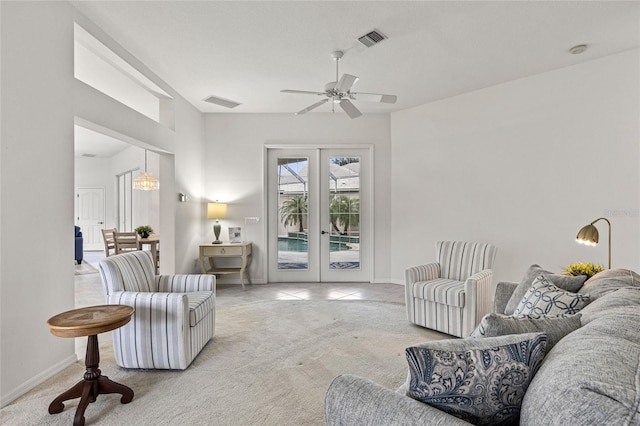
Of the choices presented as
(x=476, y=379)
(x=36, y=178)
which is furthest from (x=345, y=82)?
(x=476, y=379)

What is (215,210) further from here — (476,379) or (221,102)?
(476,379)

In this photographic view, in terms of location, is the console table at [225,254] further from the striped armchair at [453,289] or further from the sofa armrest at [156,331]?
the striped armchair at [453,289]

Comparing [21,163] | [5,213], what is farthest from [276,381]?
[21,163]

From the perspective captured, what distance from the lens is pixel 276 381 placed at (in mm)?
2584

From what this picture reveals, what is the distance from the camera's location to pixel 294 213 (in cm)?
594

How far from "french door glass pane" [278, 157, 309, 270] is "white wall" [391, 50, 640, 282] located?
4.93 feet

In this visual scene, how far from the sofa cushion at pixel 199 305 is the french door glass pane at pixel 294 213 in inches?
106

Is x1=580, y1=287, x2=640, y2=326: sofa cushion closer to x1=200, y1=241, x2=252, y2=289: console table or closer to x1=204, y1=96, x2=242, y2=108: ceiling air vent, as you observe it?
x1=200, y1=241, x2=252, y2=289: console table

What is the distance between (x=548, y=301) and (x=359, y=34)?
8.80ft

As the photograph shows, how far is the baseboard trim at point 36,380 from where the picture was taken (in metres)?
2.28

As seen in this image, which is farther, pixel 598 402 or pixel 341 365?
pixel 341 365

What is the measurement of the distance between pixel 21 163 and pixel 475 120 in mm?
4994

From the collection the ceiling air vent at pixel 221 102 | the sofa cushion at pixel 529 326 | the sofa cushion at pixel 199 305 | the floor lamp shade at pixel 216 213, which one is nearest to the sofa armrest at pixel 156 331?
the sofa cushion at pixel 199 305

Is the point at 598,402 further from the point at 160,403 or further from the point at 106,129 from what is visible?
the point at 106,129
